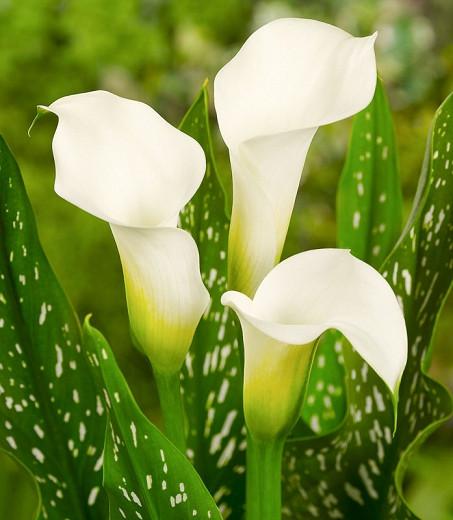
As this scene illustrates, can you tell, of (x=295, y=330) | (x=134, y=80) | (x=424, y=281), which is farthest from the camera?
(x=134, y=80)

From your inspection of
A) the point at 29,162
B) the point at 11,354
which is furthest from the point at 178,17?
the point at 11,354

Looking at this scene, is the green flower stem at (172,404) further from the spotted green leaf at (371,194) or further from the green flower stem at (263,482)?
the spotted green leaf at (371,194)

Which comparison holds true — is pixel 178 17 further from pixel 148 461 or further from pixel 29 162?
pixel 148 461

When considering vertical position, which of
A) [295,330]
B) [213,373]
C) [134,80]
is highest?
[295,330]

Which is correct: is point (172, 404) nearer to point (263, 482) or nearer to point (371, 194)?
point (263, 482)

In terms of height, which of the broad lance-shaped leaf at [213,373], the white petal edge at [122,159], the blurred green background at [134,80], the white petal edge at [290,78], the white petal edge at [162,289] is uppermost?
the white petal edge at [290,78]

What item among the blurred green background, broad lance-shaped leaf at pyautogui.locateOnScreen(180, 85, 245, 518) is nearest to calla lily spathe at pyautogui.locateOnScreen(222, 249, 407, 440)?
broad lance-shaped leaf at pyautogui.locateOnScreen(180, 85, 245, 518)

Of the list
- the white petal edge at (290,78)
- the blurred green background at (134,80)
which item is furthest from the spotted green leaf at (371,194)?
the blurred green background at (134,80)

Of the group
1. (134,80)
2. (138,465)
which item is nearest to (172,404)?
(138,465)
